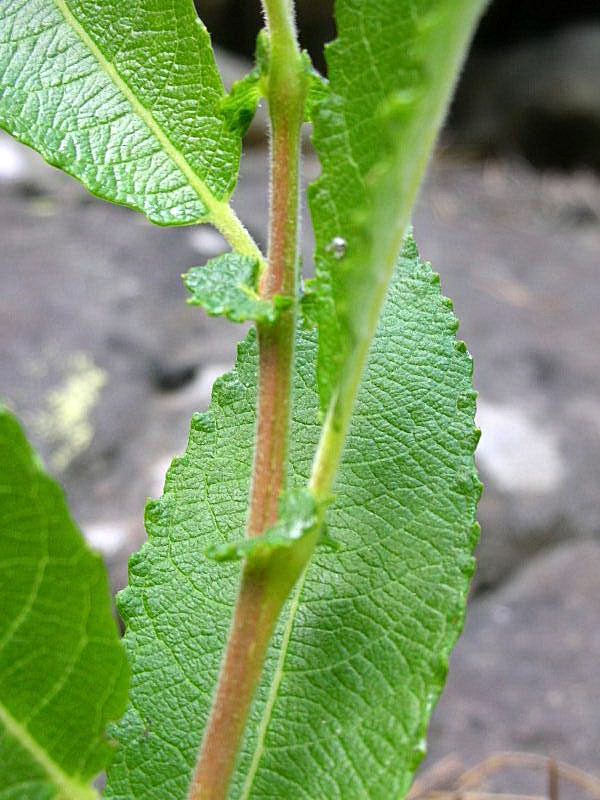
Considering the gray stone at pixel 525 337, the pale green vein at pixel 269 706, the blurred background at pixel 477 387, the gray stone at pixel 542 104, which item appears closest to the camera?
the pale green vein at pixel 269 706

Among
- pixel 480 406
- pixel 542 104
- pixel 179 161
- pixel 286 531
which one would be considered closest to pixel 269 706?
pixel 286 531

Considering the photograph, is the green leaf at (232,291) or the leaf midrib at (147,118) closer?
the green leaf at (232,291)

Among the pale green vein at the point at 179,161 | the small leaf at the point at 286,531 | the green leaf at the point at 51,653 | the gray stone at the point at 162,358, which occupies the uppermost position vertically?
the gray stone at the point at 162,358

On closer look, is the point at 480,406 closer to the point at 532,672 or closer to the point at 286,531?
the point at 532,672

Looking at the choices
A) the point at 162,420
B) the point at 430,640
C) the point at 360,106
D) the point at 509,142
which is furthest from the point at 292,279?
the point at 509,142

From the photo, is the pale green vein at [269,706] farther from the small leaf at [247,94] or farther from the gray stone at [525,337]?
the gray stone at [525,337]

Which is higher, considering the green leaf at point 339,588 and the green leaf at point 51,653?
the green leaf at point 339,588

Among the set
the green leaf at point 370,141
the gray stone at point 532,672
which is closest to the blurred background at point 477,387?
the gray stone at point 532,672

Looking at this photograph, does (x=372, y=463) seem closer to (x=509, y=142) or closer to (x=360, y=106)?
(x=360, y=106)
